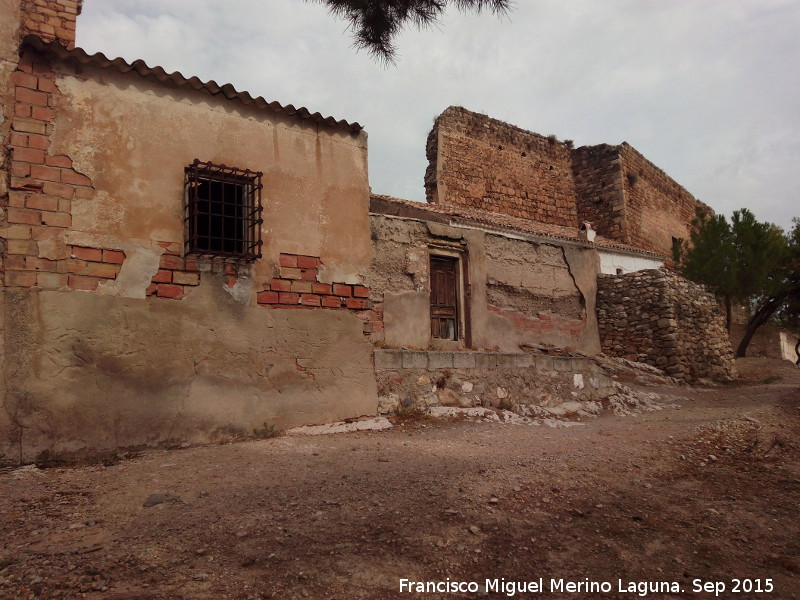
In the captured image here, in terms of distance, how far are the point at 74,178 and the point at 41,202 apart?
0.35 metres

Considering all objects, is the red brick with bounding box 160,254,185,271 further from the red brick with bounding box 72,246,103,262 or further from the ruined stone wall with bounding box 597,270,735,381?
the ruined stone wall with bounding box 597,270,735,381

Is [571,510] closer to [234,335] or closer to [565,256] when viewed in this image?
[234,335]

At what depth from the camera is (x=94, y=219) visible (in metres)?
4.92

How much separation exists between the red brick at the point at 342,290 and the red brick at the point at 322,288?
2.1 inches

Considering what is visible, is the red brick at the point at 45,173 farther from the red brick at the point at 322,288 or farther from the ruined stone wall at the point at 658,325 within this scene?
the ruined stone wall at the point at 658,325

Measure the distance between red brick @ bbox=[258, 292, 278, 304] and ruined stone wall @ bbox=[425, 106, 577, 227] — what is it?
11833 mm

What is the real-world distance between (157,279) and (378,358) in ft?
8.14

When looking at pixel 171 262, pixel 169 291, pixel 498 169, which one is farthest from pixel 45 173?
pixel 498 169

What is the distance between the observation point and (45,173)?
4770 mm

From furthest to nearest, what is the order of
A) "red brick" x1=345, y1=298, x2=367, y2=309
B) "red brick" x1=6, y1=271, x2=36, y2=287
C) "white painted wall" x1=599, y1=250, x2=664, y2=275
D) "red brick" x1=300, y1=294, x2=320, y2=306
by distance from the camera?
"white painted wall" x1=599, y1=250, x2=664, y2=275 → "red brick" x1=345, y1=298, x2=367, y2=309 → "red brick" x1=300, y1=294, x2=320, y2=306 → "red brick" x1=6, y1=271, x2=36, y2=287

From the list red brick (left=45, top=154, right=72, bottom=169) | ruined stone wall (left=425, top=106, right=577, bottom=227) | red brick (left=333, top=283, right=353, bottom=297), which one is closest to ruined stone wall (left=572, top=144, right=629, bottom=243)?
ruined stone wall (left=425, top=106, right=577, bottom=227)

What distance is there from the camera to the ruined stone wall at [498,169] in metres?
17.5

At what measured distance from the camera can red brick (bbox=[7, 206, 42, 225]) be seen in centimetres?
460

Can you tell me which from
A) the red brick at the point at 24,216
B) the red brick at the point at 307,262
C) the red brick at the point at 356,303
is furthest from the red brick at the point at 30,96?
the red brick at the point at 356,303
